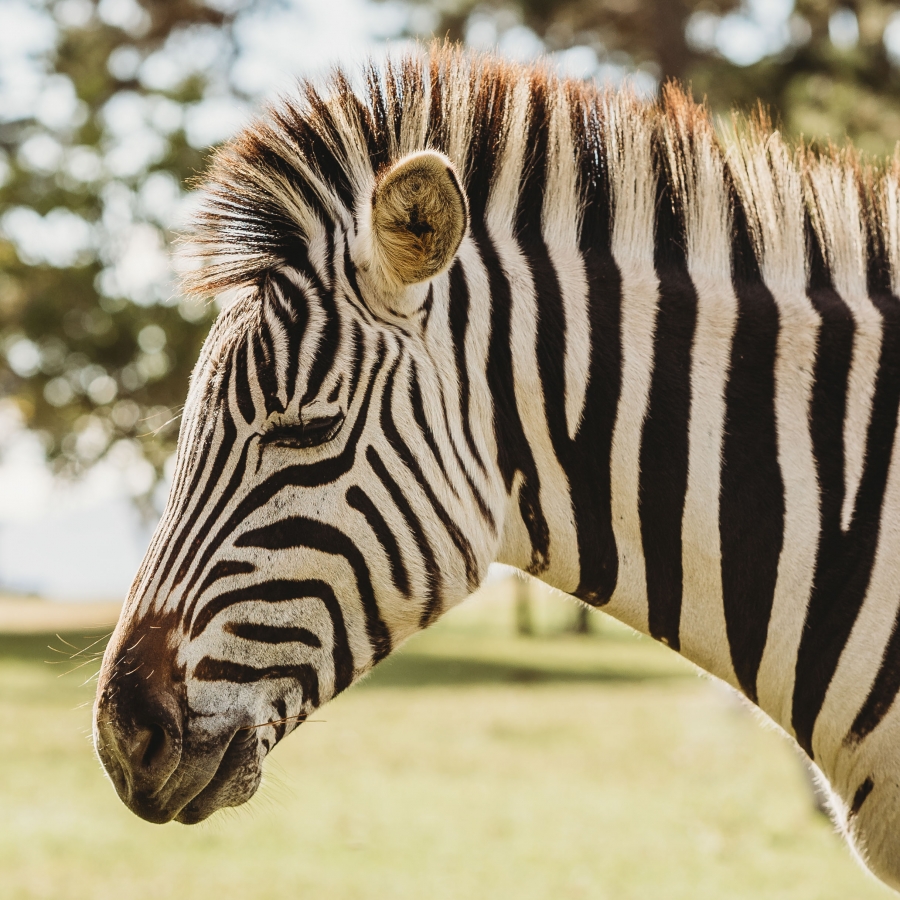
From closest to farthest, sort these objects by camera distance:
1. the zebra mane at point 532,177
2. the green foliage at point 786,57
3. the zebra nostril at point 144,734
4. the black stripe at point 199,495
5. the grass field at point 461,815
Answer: the zebra nostril at point 144,734
the black stripe at point 199,495
the zebra mane at point 532,177
the grass field at point 461,815
the green foliage at point 786,57

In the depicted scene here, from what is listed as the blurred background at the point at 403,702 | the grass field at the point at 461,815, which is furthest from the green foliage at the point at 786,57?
the grass field at the point at 461,815

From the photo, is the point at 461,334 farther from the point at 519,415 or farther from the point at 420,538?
the point at 420,538

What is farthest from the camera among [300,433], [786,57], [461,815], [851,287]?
[786,57]

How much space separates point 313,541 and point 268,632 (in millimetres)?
228

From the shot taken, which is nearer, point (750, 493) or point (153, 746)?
point (153, 746)

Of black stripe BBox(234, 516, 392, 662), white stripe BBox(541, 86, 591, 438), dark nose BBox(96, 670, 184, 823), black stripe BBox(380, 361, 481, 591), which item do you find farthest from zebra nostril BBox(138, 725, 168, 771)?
white stripe BBox(541, 86, 591, 438)

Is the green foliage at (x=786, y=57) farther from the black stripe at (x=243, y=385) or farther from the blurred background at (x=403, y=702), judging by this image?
the black stripe at (x=243, y=385)

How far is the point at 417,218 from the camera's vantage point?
224 cm

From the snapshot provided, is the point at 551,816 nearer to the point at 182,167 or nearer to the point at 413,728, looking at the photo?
the point at 413,728

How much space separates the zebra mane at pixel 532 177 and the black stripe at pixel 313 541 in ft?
2.31

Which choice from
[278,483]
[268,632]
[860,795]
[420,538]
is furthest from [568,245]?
[860,795]

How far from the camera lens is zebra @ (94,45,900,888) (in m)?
2.24

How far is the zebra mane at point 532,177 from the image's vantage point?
2.54 meters

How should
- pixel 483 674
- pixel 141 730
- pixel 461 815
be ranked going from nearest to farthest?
pixel 141 730 → pixel 461 815 → pixel 483 674
